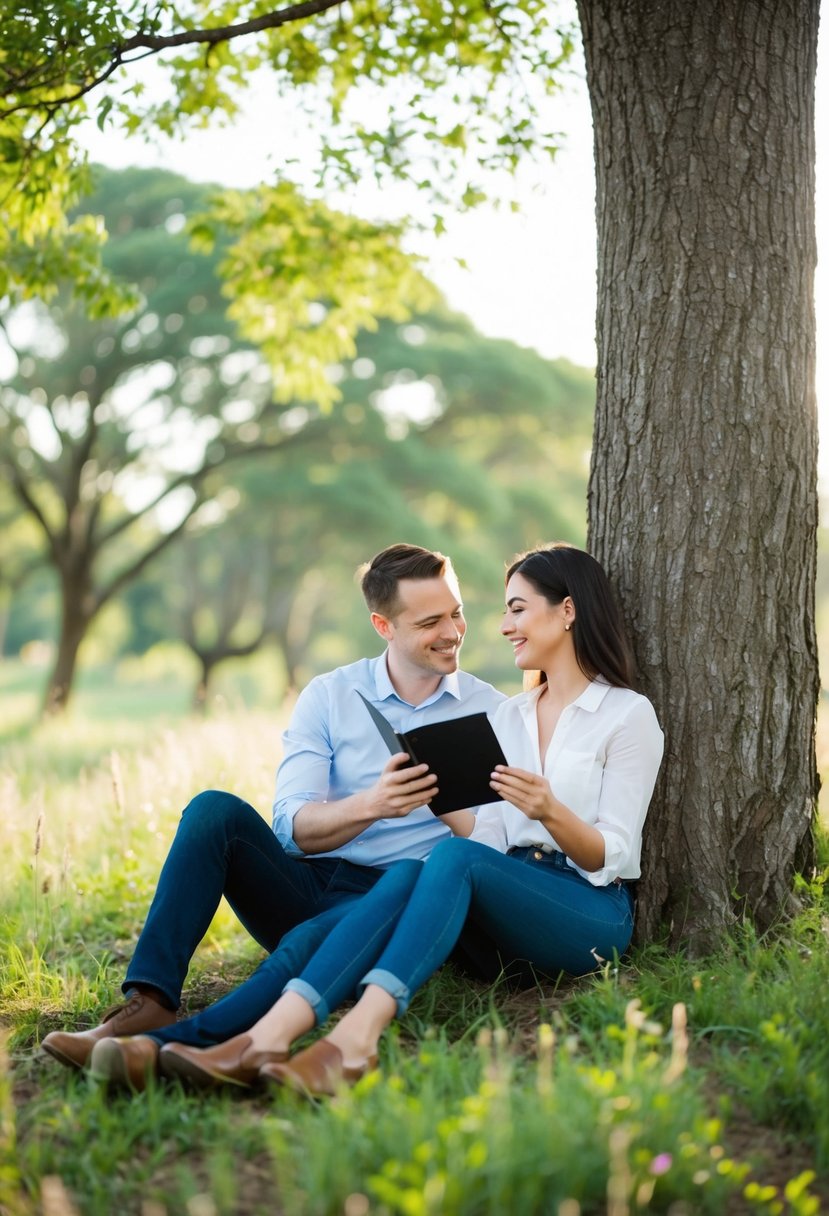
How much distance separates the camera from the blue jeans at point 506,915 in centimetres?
294

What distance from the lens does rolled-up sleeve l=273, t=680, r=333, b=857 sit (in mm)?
3760

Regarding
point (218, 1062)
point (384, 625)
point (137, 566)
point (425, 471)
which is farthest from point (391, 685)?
point (425, 471)

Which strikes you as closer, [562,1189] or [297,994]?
[562,1189]

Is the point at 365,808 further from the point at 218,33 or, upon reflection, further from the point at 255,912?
the point at 218,33

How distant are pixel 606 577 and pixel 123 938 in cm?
286

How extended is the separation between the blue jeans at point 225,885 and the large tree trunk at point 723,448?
111cm

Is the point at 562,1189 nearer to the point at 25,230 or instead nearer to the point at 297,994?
the point at 297,994

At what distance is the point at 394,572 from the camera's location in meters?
3.99

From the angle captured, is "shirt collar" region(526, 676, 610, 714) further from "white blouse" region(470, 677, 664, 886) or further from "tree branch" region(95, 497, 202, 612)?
"tree branch" region(95, 497, 202, 612)

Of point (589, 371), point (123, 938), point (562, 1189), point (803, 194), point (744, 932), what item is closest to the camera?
point (562, 1189)

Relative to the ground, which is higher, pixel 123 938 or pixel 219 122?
pixel 219 122

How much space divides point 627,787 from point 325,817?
0.99 metres

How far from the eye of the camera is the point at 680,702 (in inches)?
146

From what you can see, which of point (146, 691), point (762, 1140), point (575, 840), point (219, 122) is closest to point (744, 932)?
point (575, 840)
